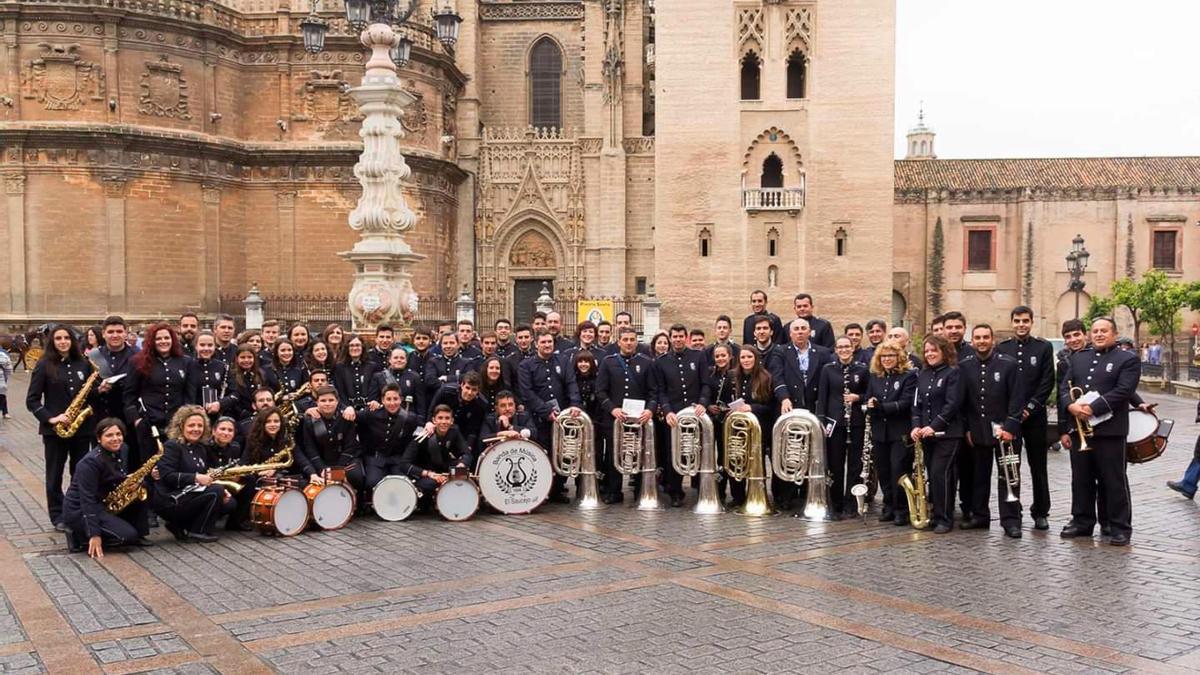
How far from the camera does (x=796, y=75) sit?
114 ft

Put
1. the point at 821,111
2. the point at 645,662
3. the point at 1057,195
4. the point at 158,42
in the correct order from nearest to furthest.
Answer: the point at 645,662 → the point at 158,42 → the point at 821,111 → the point at 1057,195

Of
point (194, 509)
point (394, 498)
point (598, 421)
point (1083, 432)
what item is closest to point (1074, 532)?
point (1083, 432)

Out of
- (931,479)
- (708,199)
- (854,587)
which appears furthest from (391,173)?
(708,199)

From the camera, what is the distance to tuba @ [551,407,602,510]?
1055 centimetres

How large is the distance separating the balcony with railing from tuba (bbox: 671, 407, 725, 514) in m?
25.1

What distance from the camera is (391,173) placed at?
605 inches

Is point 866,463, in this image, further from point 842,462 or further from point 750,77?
point 750,77

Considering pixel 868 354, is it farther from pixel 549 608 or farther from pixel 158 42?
pixel 158 42

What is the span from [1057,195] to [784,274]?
1494cm

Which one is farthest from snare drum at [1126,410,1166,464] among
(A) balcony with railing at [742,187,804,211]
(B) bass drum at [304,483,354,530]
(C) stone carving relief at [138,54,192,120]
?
(C) stone carving relief at [138,54,192,120]

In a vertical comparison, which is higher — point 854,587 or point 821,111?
point 821,111

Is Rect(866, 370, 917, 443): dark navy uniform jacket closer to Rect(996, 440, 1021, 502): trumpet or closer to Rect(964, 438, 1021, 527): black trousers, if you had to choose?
Rect(964, 438, 1021, 527): black trousers

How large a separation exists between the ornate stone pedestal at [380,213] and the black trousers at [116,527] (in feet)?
20.8

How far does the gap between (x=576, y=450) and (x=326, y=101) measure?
91.3 feet
